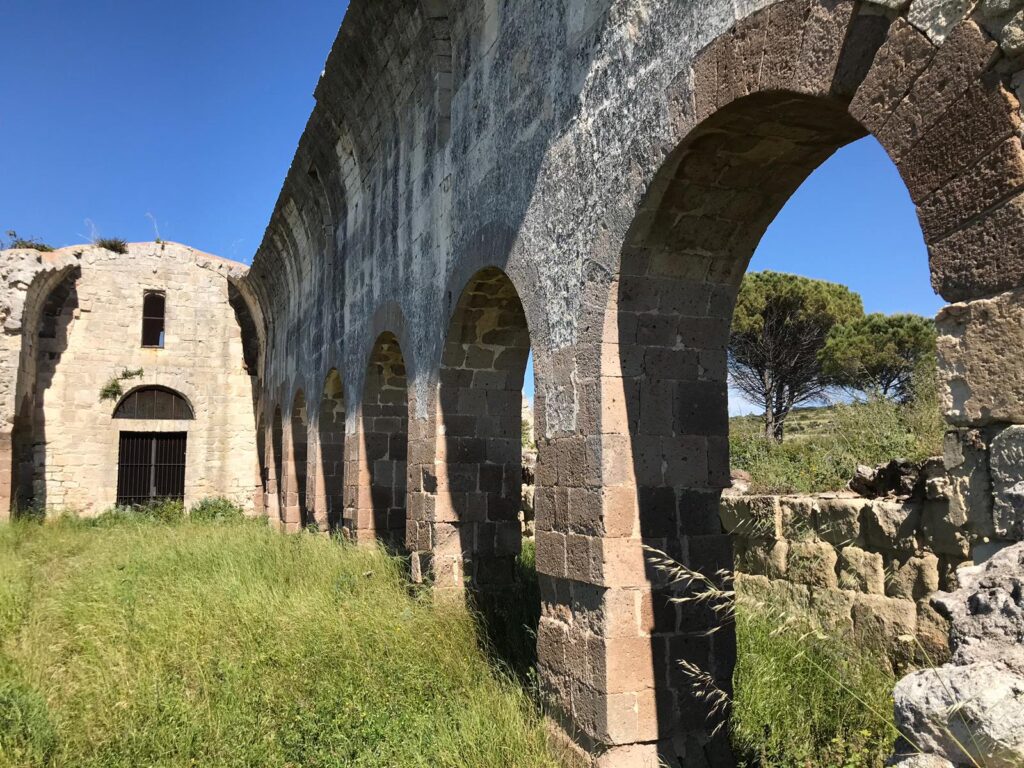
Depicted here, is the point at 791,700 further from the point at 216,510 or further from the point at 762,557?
the point at 216,510

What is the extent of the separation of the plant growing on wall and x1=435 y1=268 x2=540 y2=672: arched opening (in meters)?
12.4

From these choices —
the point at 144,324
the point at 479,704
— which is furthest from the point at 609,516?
the point at 144,324

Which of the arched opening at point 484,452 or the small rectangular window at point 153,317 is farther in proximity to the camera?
the small rectangular window at point 153,317

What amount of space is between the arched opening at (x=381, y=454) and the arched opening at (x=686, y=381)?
17.3 feet

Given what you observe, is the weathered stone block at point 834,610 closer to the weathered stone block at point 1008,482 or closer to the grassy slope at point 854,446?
the grassy slope at point 854,446

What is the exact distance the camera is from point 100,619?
5797mm

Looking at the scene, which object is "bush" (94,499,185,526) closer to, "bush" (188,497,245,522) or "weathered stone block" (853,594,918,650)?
"bush" (188,497,245,522)

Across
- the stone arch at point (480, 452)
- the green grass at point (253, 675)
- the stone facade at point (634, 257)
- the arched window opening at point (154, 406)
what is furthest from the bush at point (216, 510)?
the stone arch at point (480, 452)

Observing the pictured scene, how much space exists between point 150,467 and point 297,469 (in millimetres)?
4987

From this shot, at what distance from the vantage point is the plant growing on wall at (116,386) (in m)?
16.3

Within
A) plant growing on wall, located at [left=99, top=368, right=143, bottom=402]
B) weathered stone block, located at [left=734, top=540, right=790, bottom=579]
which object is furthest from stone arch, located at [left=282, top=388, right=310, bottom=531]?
weathered stone block, located at [left=734, top=540, right=790, bottom=579]

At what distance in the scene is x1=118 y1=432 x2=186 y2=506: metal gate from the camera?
54.5 ft

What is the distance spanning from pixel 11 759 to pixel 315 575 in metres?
3.39

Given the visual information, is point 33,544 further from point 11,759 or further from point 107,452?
point 11,759
